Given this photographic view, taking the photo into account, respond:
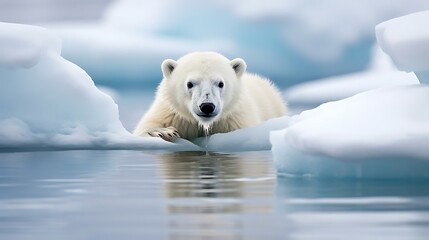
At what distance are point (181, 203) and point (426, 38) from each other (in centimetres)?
163

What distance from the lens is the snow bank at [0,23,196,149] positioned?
8.66m

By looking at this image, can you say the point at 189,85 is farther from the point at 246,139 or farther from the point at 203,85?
the point at 246,139

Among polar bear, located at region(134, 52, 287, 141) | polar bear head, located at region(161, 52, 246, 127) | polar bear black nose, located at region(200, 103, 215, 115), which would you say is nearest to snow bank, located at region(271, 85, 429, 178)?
polar bear black nose, located at region(200, 103, 215, 115)

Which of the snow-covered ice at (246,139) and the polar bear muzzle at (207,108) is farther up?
the polar bear muzzle at (207,108)

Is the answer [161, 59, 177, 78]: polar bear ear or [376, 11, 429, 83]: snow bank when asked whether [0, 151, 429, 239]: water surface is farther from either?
[161, 59, 177, 78]: polar bear ear

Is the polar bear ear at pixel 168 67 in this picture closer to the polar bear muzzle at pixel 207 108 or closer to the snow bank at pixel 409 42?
the polar bear muzzle at pixel 207 108

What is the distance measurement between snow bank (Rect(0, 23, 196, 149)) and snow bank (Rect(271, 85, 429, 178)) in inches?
122

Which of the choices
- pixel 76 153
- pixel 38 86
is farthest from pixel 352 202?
pixel 38 86

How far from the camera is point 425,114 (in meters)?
5.30

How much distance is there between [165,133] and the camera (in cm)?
887

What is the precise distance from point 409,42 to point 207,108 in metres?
2.83

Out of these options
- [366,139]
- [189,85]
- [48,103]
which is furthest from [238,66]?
[366,139]

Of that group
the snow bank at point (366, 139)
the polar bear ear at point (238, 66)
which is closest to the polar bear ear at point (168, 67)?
the polar bear ear at point (238, 66)

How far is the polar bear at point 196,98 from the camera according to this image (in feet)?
28.7
